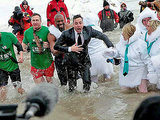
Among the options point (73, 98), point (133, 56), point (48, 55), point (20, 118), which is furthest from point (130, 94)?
point (20, 118)

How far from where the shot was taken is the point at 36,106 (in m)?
1.31

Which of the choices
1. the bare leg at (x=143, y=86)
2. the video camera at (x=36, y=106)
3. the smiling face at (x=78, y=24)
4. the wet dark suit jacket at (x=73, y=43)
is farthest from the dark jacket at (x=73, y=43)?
the video camera at (x=36, y=106)

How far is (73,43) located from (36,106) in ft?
13.1

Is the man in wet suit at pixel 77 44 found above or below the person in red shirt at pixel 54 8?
below

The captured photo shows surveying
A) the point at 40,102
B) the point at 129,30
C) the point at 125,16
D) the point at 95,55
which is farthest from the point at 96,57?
the point at 125,16

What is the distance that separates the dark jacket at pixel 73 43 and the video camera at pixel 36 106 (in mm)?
3648

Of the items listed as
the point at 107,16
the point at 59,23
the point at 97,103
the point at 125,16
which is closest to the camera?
the point at 97,103

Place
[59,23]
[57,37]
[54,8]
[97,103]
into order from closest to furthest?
1. [97,103]
2. [57,37]
3. [59,23]
4. [54,8]

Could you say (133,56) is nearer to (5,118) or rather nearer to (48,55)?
(48,55)

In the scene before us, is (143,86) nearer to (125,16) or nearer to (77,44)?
(77,44)

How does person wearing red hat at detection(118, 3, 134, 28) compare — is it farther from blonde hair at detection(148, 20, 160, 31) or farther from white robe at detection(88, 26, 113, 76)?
blonde hair at detection(148, 20, 160, 31)

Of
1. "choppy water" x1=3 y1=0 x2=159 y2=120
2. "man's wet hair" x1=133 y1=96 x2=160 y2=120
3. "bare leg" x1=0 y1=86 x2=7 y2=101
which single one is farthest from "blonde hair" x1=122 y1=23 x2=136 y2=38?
"man's wet hair" x1=133 y1=96 x2=160 y2=120

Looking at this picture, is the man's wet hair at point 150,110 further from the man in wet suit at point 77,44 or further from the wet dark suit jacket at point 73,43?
the wet dark suit jacket at point 73,43

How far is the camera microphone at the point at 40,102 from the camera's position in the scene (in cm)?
130
